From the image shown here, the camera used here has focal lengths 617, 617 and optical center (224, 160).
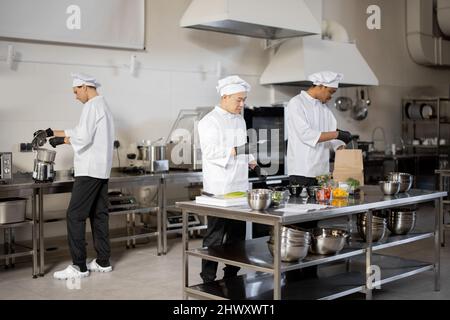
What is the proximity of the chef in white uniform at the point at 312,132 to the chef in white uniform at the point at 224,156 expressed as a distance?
0.53 metres

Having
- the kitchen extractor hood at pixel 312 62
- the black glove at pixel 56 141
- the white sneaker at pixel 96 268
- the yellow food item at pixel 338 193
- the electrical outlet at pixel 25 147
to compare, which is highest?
the kitchen extractor hood at pixel 312 62

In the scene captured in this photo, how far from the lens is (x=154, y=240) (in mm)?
6516

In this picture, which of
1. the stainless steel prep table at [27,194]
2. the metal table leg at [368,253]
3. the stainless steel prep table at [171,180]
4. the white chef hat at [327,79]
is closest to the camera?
the metal table leg at [368,253]

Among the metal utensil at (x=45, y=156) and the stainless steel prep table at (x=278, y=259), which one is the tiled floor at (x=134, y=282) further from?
the metal utensil at (x=45, y=156)

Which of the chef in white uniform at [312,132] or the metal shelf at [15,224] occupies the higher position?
the chef in white uniform at [312,132]

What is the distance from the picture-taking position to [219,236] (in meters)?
4.18

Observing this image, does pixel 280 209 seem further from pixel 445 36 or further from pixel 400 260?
pixel 445 36

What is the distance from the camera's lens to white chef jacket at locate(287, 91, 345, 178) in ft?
15.1

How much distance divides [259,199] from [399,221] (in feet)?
4.81

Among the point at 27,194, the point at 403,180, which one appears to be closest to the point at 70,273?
the point at 27,194

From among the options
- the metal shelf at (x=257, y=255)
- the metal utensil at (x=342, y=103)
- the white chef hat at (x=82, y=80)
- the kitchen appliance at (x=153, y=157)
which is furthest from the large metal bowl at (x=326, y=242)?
the metal utensil at (x=342, y=103)

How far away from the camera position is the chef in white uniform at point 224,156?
4156 mm
